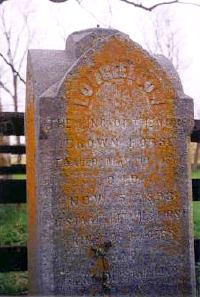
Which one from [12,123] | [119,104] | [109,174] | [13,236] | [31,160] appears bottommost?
[13,236]

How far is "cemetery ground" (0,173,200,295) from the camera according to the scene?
695 cm

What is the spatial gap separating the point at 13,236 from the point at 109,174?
5.20m

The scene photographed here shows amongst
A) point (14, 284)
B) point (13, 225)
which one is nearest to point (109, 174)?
point (14, 284)

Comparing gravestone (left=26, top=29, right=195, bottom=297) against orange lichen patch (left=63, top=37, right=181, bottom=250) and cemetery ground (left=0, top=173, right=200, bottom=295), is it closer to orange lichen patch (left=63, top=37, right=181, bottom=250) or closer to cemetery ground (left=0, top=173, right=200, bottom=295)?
orange lichen patch (left=63, top=37, right=181, bottom=250)

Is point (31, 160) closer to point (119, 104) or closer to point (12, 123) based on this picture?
point (119, 104)

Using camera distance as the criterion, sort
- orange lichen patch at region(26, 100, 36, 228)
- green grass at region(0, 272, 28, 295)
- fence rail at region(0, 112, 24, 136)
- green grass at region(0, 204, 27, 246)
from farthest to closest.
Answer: green grass at region(0, 204, 27, 246) < fence rail at region(0, 112, 24, 136) < green grass at region(0, 272, 28, 295) < orange lichen patch at region(26, 100, 36, 228)

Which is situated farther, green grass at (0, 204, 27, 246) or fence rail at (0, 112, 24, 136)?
green grass at (0, 204, 27, 246)

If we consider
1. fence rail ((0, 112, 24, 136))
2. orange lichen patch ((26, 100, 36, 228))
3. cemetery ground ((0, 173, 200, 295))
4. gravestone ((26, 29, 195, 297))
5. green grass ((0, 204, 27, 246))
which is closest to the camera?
gravestone ((26, 29, 195, 297))

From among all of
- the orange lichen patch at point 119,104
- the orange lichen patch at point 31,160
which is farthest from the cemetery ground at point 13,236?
the orange lichen patch at point 119,104

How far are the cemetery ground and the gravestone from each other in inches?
50.9

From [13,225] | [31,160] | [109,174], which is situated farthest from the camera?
[13,225]

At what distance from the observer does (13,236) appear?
10.1 metres

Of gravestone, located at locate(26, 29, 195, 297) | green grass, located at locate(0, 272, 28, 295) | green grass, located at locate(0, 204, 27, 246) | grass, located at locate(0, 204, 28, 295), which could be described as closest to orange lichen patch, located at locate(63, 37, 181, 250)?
gravestone, located at locate(26, 29, 195, 297)

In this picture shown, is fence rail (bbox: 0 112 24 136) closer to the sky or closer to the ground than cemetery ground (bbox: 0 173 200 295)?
closer to the sky
